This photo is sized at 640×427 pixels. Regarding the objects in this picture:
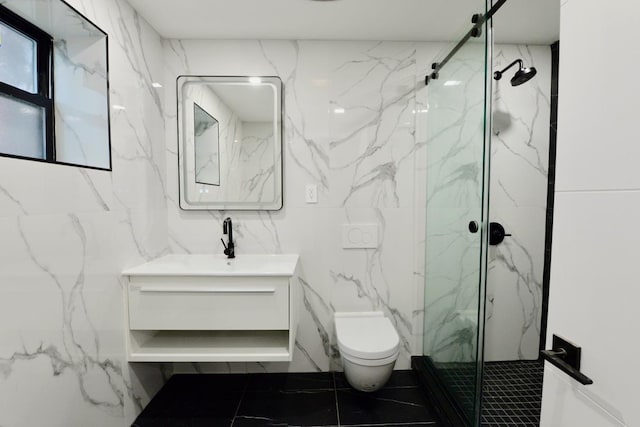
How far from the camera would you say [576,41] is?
0.65 meters

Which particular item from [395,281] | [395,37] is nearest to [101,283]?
[395,281]

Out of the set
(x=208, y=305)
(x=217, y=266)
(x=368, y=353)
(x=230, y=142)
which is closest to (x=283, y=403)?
(x=368, y=353)

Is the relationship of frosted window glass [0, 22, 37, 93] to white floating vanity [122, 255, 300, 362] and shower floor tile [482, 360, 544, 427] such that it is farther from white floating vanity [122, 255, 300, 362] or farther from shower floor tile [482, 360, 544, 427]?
shower floor tile [482, 360, 544, 427]

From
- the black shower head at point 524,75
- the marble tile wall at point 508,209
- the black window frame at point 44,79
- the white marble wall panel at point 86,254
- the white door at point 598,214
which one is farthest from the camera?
the marble tile wall at point 508,209

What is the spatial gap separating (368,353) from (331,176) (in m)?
1.10

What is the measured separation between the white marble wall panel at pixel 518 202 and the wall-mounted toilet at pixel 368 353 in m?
→ 0.95

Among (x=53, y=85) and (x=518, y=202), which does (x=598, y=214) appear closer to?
(x=518, y=202)

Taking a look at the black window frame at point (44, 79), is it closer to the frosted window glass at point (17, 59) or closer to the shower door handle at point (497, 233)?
the frosted window glass at point (17, 59)

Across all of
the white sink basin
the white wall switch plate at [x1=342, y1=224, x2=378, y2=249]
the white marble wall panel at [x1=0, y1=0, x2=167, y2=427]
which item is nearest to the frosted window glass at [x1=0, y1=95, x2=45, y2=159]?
the white marble wall panel at [x1=0, y1=0, x2=167, y2=427]

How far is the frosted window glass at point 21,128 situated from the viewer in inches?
40.7

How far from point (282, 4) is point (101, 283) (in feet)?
5.56

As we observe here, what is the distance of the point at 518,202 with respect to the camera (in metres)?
1.99

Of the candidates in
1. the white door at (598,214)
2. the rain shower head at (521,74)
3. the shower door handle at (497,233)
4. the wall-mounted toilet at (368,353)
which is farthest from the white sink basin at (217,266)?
the rain shower head at (521,74)

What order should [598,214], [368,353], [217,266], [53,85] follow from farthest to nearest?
[217,266] < [368,353] < [53,85] < [598,214]
